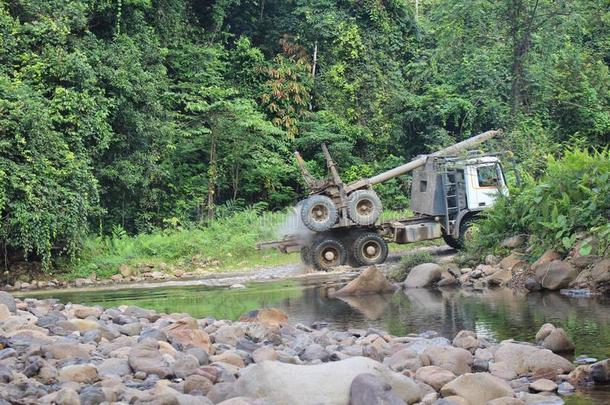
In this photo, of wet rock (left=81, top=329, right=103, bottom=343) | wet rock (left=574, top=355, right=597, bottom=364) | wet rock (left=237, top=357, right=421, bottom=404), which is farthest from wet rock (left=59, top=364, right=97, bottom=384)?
wet rock (left=574, top=355, right=597, bottom=364)

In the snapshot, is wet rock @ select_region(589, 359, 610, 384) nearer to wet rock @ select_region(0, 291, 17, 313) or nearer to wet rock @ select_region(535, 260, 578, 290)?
wet rock @ select_region(0, 291, 17, 313)

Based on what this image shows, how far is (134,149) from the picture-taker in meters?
28.1

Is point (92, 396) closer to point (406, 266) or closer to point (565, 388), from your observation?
point (565, 388)

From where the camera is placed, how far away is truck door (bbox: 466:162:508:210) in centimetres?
2250

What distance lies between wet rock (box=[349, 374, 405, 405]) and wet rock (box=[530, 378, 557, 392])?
1.72 m

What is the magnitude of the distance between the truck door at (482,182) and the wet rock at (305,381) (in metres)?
16.3

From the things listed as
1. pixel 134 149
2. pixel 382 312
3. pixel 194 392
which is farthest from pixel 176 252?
pixel 194 392

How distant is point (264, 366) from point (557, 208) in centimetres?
1150

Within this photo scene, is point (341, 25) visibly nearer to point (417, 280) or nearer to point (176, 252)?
point (176, 252)

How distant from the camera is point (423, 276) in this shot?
17.3m

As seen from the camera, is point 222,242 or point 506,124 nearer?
point 222,242

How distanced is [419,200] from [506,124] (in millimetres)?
10546

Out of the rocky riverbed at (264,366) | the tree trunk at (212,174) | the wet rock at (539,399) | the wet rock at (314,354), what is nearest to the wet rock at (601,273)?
the rocky riverbed at (264,366)

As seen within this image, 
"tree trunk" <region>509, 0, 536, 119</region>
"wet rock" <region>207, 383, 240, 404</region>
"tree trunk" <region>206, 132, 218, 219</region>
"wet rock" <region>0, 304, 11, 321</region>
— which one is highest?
"tree trunk" <region>509, 0, 536, 119</region>
